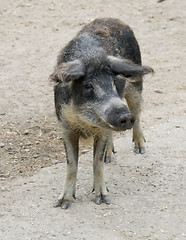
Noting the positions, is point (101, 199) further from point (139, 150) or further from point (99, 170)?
point (139, 150)

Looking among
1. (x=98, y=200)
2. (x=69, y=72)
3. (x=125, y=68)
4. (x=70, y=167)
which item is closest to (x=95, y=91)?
(x=69, y=72)

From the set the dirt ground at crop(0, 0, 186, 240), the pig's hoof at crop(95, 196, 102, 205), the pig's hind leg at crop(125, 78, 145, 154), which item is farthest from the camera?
the pig's hind leg at crop(125, 78, 145, 154)

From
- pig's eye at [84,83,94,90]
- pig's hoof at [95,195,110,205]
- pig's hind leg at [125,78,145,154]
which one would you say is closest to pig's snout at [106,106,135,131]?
pig's eye at [84,83,94,90]

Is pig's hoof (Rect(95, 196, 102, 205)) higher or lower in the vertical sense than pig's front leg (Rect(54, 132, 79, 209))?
lower

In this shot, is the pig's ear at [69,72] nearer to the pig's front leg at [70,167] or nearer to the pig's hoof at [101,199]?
the pig's front leg at [70,167]

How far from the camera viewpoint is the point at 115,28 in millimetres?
6387

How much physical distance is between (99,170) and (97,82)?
4.08ft

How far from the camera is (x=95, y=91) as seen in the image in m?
5.00

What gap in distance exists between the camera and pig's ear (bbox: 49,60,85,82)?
489 centimetres

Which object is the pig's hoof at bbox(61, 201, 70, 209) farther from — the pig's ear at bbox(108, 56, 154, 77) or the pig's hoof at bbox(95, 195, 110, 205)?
the pig's ear at bbox(108, 56, 154, 77)

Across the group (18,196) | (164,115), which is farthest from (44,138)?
(164,115)

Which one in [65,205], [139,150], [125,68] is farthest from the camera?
[139,150]

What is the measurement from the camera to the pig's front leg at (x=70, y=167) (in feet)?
18.6

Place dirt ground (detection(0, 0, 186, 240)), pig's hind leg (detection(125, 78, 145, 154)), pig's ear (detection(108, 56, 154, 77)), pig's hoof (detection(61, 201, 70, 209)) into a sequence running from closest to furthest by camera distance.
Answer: pig's ear (detection(108, 56, 154, 77)) < dirt ground (detection(0, 0, 186, 240)) < pig's hoof (detection(61, 201, 70, 209)) < pig's hind leg (detection(125, 78, 145, 154))
